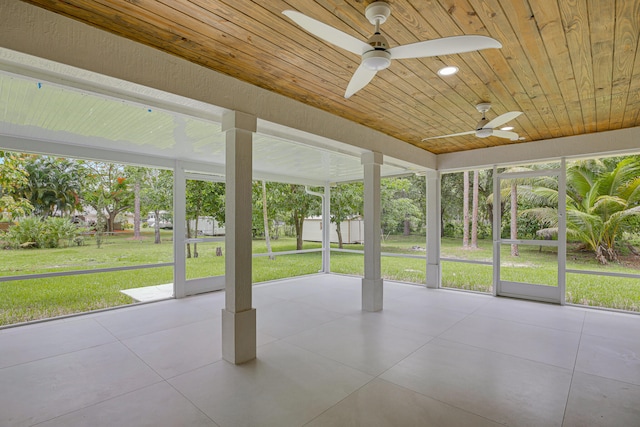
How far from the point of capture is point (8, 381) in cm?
260

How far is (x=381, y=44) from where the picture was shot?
1.92 metres

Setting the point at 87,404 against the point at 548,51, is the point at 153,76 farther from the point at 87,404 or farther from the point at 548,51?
the point at 548,51

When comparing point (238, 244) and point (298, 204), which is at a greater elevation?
point (298, 204)

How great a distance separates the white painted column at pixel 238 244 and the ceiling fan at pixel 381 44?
1.42 metres

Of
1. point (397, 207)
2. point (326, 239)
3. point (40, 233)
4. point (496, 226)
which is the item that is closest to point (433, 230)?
point (496, 226)

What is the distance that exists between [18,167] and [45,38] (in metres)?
4.56

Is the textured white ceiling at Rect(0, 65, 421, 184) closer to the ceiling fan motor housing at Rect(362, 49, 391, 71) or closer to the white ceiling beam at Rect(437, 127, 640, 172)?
the white ceiling beam at Rect(437, 127, 640, 172)

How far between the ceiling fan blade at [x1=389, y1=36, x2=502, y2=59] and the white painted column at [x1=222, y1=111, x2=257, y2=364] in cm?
165

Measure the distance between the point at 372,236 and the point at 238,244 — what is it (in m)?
2.27

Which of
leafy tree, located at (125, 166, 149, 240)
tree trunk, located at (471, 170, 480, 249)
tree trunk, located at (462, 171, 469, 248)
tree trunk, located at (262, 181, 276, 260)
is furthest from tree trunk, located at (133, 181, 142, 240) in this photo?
tree trunk, located at (462, 171, 469, 248)

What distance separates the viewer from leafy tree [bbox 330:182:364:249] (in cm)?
1083

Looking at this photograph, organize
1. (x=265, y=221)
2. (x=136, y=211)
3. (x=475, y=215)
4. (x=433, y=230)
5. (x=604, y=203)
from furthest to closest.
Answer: (x=265, y=221) → (x=475, y=215) → (x=136, y=211) → (x=433, y=230) → (x=604, y=203)

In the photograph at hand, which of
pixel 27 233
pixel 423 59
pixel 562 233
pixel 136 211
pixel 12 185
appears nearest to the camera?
pixel 423 59

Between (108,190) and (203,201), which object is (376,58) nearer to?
(203,201)
